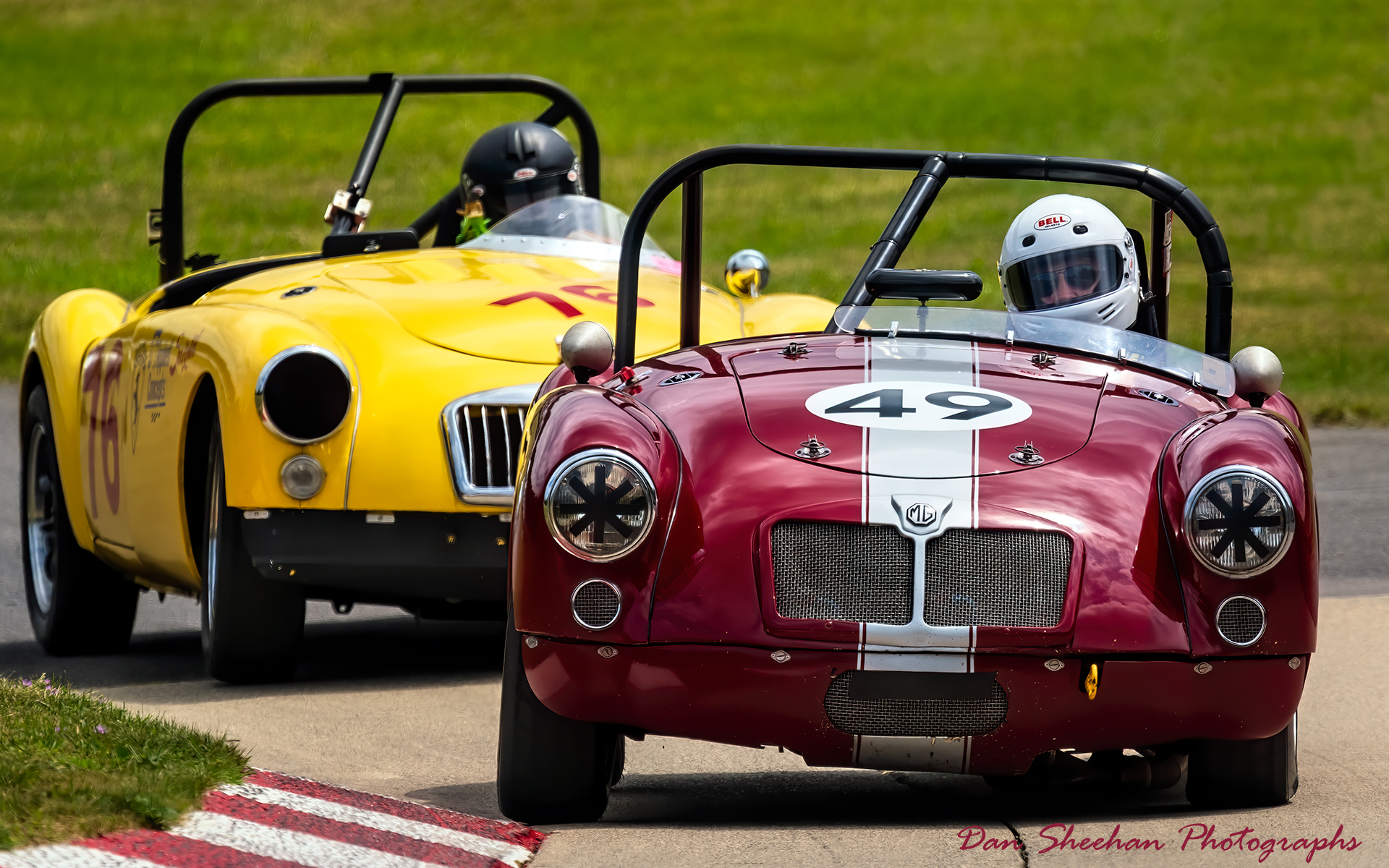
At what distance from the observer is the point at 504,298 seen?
24.3 ft

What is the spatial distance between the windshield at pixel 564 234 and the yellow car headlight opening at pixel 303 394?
1.65 metres

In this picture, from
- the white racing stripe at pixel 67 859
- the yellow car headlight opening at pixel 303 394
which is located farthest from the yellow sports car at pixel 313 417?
the white racing stripe at pixel 67 859

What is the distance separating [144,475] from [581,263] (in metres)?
1.84

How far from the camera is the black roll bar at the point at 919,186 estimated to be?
17.3 feet

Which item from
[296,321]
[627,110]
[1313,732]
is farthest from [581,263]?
[627,110]

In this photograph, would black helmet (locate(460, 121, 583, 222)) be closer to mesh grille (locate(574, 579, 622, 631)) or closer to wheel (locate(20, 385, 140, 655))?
wheel (locate(20, 385, 140, 655))

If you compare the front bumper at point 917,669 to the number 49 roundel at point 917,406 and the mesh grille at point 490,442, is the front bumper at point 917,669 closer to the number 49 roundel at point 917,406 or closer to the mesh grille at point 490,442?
the number 49 roundel at point 917,406

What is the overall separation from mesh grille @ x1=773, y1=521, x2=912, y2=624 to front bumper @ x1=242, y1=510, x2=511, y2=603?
2.48 meters

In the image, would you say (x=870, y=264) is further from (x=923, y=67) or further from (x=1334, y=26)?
(x=1334, y=26)

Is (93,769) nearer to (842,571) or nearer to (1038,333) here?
(842,571)

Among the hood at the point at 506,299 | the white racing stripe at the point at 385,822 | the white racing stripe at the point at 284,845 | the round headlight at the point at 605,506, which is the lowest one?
the white racing stripe at the point at 385,822

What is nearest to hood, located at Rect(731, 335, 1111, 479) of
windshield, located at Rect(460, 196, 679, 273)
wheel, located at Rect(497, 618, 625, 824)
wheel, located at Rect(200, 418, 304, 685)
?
wheel, located at Rect(497, 618, 625, 824)

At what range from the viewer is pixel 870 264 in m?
5.54

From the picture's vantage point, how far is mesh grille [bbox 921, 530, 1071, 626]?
421cm
